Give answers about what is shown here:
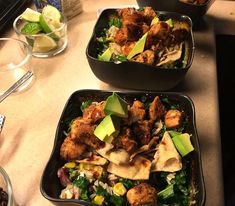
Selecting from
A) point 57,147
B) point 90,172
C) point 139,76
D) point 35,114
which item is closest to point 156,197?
point 90,172

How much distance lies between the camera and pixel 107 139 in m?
0.79

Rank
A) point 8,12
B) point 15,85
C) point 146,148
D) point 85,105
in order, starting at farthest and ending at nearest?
point 8,12
point 15,85
point 85,105
point 146,148

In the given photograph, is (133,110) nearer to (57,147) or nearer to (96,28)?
(57,147)

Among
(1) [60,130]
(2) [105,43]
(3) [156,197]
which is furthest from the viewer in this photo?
(2) [105,43]

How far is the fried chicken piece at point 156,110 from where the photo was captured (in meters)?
0.89

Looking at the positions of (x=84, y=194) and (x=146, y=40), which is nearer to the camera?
(x=84, y=194)

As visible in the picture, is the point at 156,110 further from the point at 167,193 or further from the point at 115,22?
the point at 115,22

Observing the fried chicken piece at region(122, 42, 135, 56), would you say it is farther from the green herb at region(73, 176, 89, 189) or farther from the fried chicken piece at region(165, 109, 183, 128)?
the green herb at region(73, 176, 89, 189)

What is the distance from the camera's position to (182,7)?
1.28 meters

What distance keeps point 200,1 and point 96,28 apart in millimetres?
432

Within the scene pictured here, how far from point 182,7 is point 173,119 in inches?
23.4

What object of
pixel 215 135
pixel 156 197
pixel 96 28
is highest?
pixel 96 28

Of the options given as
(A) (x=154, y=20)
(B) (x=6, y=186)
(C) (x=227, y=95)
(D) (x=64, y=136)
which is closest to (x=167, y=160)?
(D) (x=64, y=136)

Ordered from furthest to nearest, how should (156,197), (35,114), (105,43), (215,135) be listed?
(105,43)
(35,114)
(215,135)
(156,197)
